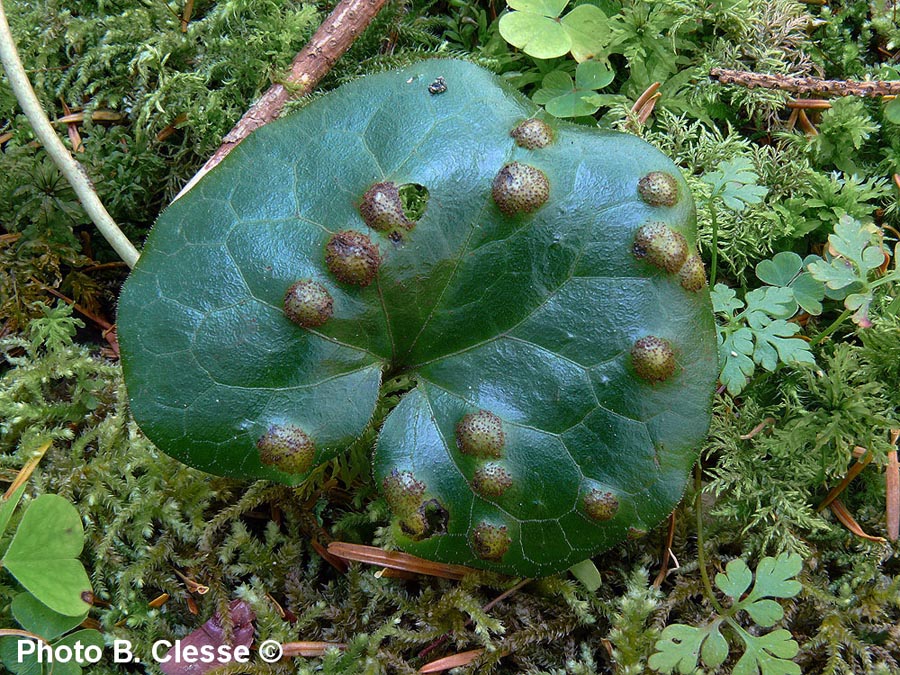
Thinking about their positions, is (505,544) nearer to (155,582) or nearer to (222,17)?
(155,582)

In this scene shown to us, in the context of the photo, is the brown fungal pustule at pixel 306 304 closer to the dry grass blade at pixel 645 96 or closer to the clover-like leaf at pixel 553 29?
the clover-like leaf at pixel 553 29

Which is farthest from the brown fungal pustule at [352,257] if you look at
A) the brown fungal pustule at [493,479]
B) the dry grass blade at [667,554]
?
the dry grass blade at [667,554]

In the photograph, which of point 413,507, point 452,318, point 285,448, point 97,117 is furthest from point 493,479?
point 97,117

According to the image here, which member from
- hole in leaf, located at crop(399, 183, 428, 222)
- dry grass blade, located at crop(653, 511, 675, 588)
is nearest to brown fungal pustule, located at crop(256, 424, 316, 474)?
hole in leaf, located at crop(399, 183, 428, 222)

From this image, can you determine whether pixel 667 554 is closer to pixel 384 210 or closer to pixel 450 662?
pixel 450 662

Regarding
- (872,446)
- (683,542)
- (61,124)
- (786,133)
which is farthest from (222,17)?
(872,446)

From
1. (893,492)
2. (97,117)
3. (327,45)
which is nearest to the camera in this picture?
(893,492)
